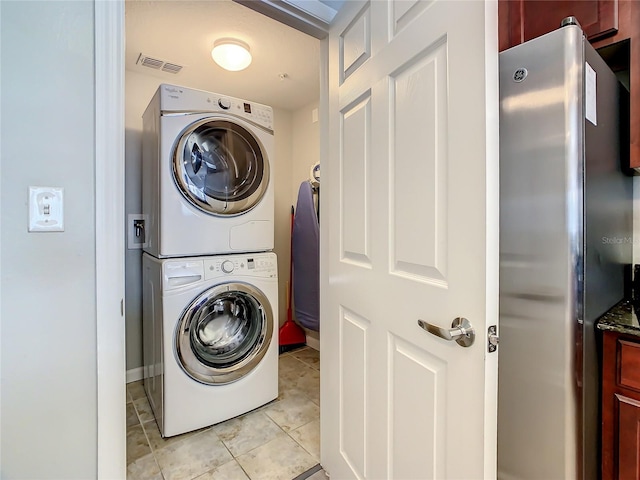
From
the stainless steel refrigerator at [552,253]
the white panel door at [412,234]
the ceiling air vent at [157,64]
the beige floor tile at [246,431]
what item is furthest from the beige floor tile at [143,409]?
the ceiling air vent at [157,64]

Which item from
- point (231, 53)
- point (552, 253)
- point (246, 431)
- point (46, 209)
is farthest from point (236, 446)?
point (231, 53)

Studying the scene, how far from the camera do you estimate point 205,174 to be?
1.84 meters

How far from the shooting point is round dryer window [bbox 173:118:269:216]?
68.8 inches

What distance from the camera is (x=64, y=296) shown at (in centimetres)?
85

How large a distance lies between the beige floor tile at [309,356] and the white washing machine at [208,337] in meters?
0.61

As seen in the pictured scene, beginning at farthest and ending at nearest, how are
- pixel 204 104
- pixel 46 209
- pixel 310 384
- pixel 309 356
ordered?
1. pixel 309 356
2. pixel 310 384
3. pixel 204 104
4. pixel 46 209

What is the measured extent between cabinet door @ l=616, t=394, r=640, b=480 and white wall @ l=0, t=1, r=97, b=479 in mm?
1483

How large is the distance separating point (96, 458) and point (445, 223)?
115 cm

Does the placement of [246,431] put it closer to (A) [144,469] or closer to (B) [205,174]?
(A) [144,469]

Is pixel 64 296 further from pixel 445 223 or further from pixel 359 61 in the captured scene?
pixel 359 61

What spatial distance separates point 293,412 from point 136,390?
1.16 m

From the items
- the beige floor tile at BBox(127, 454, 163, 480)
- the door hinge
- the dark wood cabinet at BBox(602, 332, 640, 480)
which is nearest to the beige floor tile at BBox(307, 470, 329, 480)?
the beige floor tile at BBox(127, 454, 163, 480)

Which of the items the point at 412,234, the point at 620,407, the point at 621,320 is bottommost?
the point at 620,407

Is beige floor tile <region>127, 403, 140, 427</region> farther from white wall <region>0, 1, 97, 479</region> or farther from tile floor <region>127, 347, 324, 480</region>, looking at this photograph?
white wall <region>0, 1, 97, 479</region>
